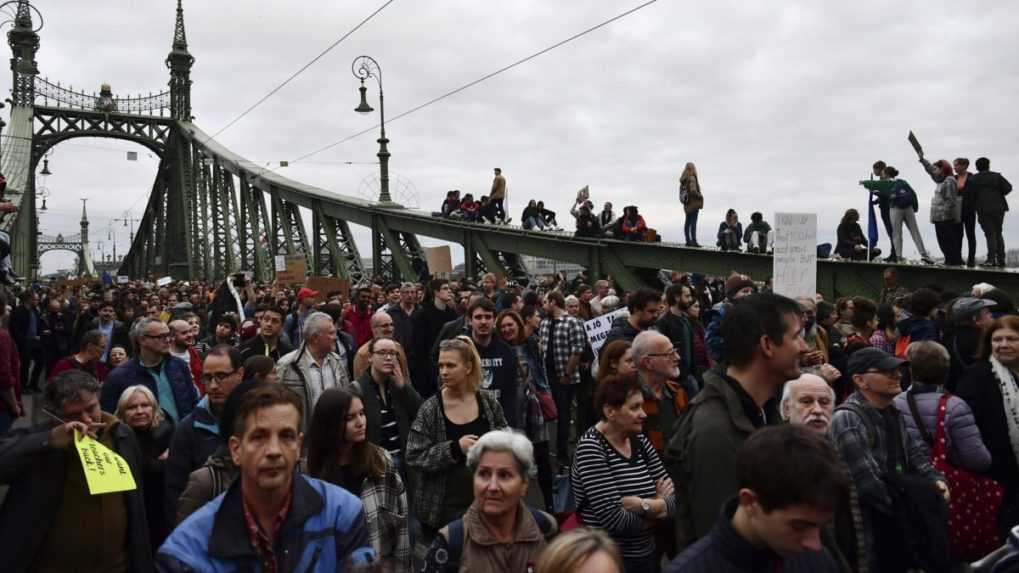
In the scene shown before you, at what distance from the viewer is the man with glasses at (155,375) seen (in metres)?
5.66

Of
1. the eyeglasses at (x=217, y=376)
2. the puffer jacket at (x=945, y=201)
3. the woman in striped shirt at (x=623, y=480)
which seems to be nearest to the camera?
the woman in striped shirt at (x=623, y=480)

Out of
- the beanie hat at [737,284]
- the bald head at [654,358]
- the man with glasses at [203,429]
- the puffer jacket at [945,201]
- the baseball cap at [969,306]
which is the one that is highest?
the puffer jacket at [945,201]

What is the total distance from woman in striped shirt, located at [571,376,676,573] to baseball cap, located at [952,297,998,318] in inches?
130

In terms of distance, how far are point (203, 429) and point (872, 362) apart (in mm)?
3471

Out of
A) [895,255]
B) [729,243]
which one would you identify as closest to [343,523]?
[895,255]

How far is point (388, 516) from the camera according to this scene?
12.5ft

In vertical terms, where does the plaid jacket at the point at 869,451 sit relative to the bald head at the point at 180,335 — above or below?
below

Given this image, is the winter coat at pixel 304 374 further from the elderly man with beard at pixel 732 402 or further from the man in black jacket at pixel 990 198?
the man in black jacket at pixel 990 198

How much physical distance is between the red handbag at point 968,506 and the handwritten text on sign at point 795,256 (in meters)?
3.69

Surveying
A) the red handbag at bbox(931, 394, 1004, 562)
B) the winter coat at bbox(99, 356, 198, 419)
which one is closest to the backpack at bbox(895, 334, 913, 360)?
the red handbag at bbox(931, 394, 1004, 562)

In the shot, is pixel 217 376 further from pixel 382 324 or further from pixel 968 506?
pixel 968 506

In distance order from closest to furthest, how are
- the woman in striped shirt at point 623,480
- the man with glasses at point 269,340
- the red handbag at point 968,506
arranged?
the woman in striped shirt at point 623,480, the red handbag at point 968,506, the man with glasses at point 269,340

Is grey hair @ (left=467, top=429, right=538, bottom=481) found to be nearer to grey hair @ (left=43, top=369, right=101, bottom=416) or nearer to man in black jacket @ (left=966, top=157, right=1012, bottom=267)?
grey hair @ (left=43, top=369, right=101, bottom=416)

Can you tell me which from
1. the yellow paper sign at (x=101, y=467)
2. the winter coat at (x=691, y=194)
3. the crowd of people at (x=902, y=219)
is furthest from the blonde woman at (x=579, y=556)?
Result: the winter coat at (x=691, y=194)
